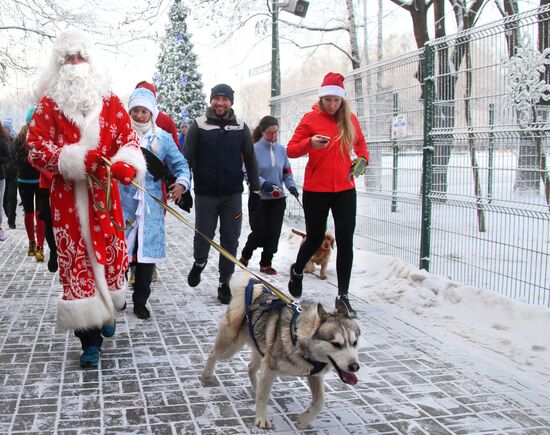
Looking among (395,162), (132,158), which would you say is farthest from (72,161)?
A: (395,162)

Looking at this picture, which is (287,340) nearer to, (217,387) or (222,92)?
(217,387)

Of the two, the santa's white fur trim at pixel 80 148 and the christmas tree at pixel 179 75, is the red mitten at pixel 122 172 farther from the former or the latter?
the christmas tree at pixel 179 75

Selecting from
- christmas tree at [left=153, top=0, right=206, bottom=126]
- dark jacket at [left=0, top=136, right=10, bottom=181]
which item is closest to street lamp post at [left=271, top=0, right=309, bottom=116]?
dark jacket at [left=0, top=136, right=10, bottom=181]

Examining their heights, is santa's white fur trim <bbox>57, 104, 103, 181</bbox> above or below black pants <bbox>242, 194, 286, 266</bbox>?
above

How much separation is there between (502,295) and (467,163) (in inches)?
55.8

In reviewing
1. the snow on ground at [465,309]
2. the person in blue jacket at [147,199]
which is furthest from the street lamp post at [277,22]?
the person in blue jacket at [147,199]

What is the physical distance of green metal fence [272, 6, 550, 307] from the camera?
18.7 feet

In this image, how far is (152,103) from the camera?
602 centimetres

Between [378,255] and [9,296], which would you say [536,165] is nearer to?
[378,255]

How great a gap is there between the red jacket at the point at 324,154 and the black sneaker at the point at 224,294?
1383 mm

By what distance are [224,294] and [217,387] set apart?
2423mm

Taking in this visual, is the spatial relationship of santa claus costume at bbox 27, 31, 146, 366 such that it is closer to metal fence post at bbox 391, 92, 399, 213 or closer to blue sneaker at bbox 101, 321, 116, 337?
blue sneaker at bbox 101, 321, 116, 337

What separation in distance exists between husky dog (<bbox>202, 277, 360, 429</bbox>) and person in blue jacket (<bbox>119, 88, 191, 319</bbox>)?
1946 millimetres

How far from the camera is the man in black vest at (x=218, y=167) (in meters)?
6.46
